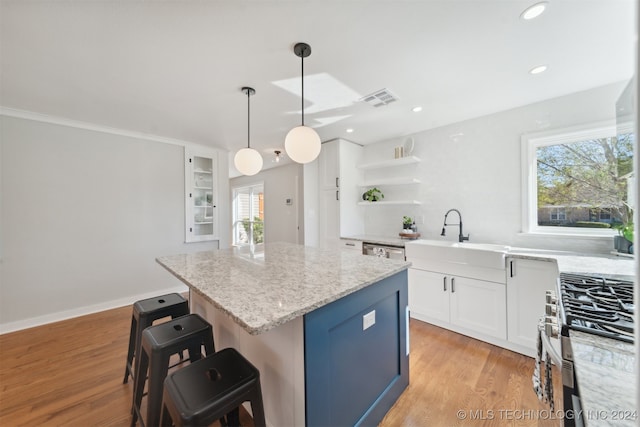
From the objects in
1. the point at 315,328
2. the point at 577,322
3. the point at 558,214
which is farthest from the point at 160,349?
the point at 558,214

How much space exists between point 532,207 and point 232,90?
131 inches

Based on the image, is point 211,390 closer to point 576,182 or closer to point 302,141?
point 302,141

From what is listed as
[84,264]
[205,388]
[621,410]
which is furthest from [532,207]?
→ [84,264]

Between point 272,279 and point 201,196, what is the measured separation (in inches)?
130

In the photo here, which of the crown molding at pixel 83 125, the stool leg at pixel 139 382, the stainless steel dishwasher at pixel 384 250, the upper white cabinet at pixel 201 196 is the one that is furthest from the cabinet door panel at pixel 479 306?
the crown molding at pixel 83 125

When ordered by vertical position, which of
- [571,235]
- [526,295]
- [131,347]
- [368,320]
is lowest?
[131,347]

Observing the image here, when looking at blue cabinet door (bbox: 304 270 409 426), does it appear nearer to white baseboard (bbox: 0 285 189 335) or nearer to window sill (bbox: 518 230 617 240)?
window sill (bbox: 518 230 617 240)

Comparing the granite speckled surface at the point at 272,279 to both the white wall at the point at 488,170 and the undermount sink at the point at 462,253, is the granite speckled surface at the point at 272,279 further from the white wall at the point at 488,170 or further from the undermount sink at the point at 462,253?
the white wall at the point at 488,170

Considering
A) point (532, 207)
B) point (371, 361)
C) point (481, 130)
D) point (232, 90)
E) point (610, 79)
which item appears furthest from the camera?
point (481, 130)

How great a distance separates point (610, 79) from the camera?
2082 mm

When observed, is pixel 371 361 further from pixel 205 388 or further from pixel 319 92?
pixel 319 92

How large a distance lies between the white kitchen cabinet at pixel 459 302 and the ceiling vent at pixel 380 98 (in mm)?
1874

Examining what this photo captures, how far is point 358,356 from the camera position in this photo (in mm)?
1309

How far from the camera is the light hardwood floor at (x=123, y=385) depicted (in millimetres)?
1515
